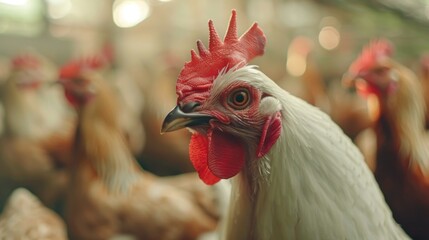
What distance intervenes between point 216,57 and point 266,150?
6.2 inches

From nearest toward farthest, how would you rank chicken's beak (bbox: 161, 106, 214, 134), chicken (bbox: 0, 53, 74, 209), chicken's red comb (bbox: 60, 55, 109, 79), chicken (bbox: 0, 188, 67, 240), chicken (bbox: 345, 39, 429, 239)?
chicken's beak (bbox: 161, 106, 214, 134) < chicken (bbox: 0, 188, 67, 240) < chicken (bbox: 345, 39, 429, 239) < chicken's red comb (bbox: 60, 55, 109, 79) < chicken (bbox: 0, 53, 74, 209)

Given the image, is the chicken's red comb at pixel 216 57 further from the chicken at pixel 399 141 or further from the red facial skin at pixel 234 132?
the chicken at pixel 399 141

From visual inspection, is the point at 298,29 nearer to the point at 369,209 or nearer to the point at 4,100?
the point at 4,100

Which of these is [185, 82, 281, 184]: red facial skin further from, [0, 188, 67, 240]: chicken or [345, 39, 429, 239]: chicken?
[345, 39, 429, 239]: chicken

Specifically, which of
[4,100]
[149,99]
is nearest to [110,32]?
[149,99]

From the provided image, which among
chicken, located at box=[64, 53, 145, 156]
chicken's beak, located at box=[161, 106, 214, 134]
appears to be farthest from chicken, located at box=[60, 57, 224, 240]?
chicken's beak, located at box=[161, 106, 214, 134]

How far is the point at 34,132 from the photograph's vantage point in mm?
2094

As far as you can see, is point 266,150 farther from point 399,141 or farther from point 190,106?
point 399,141

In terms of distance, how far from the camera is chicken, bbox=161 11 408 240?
74cm

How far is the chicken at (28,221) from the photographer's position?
114cm

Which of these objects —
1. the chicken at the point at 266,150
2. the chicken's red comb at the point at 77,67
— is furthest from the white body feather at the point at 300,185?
the chicken's red comb at the point at 77,67

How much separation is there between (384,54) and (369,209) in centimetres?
78

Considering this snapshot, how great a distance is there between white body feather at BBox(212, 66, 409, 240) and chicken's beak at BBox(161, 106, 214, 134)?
0.04 meters

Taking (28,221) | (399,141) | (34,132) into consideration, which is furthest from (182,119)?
(34,132)
